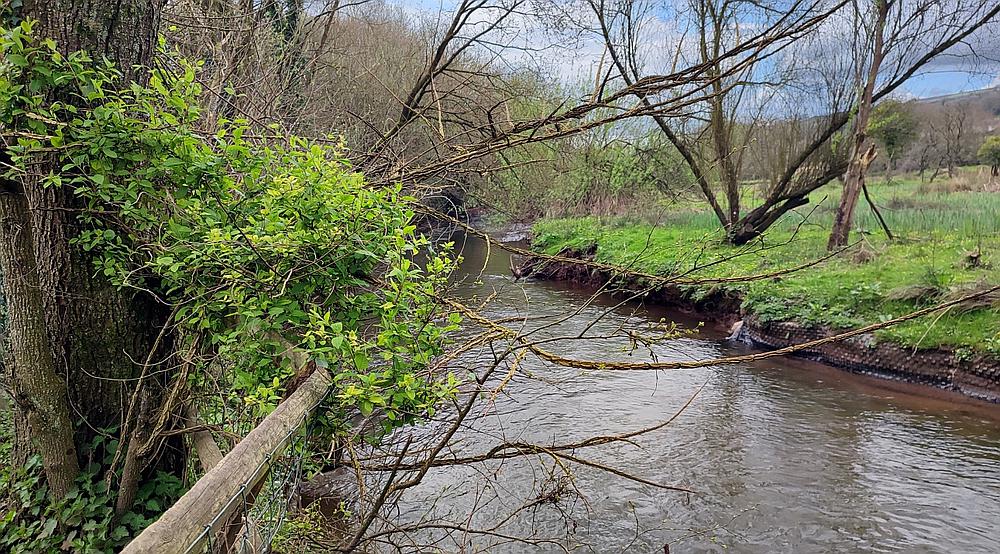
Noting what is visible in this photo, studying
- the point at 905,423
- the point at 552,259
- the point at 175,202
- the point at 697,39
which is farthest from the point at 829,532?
the point at 697,39

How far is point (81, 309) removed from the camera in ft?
9.32

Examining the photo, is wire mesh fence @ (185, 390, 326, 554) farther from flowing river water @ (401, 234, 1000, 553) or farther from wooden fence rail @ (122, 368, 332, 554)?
flowing river water @ (401, 234, 1000, 553)

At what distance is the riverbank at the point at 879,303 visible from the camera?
7516 millimetres

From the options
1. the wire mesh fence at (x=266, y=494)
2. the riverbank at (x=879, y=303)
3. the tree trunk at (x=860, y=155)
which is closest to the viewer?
the wire mesh fence at (x=266, y=494)

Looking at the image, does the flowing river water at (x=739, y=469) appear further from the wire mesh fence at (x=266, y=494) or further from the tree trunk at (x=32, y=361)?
the tree trunk at (x=32, y=361)

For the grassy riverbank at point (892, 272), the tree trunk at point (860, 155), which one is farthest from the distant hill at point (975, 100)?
the tree trunk at point (860, 155)

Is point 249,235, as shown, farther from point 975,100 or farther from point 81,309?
point 975,100

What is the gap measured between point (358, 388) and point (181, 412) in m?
1.29

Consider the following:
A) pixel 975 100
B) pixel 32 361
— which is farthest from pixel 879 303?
pixel 975 100

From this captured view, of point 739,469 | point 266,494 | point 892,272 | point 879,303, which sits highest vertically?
point 266,494

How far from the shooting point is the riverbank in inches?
296

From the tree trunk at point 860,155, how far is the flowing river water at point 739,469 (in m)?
4.37

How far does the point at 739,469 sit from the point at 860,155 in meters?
8.53

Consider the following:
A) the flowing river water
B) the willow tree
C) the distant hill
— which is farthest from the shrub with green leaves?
the distant hill
